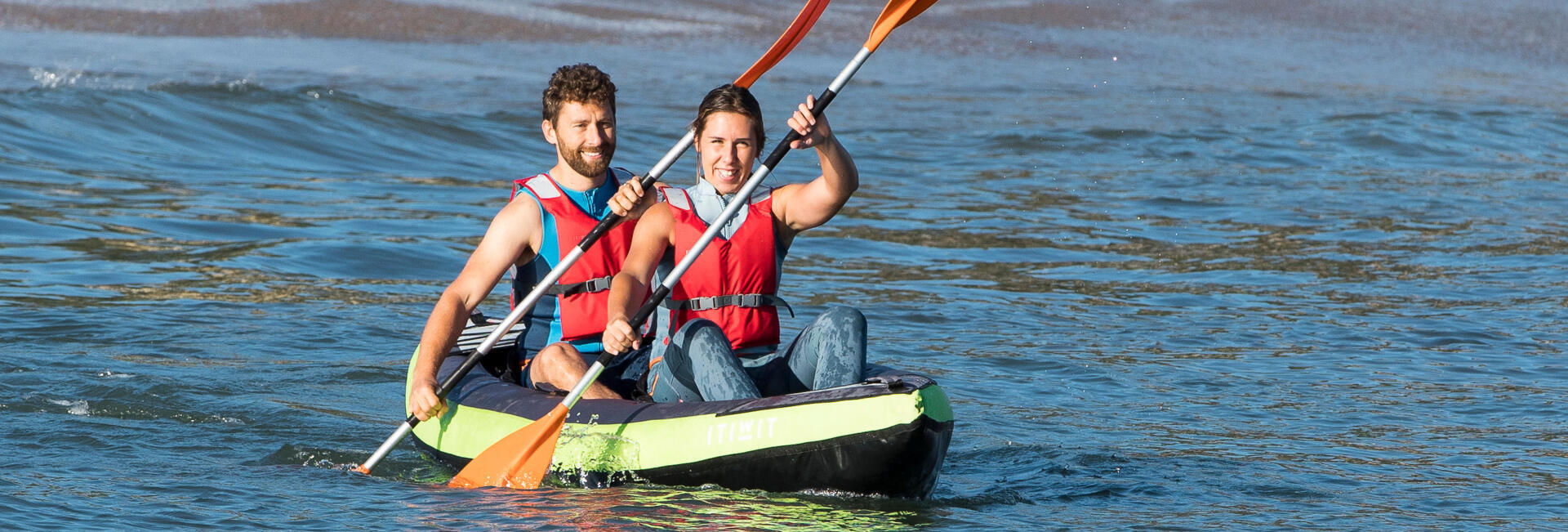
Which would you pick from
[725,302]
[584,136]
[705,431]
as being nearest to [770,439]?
[705,431]

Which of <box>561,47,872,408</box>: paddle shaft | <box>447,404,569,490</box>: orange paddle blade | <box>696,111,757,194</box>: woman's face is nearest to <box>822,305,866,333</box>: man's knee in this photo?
<box>561,47,872,408</box>: paddle shaft

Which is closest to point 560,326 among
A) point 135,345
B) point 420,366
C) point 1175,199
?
point 420,366

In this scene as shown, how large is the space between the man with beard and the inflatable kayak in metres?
0.25

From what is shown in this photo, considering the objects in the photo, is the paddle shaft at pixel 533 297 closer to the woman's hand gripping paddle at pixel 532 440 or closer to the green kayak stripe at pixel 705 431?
the woman's hand gripping paddle at pixel 532 440

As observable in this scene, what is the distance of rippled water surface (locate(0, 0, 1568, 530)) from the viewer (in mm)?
5703

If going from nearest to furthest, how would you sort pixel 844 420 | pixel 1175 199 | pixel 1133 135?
pixel 844 420
pixel 1175 199
pixel 1133 135

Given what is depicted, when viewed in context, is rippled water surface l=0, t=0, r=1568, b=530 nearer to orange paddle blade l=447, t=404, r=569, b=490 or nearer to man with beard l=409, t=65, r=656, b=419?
orange paddle blade l=447, t=404, r=569, b=490

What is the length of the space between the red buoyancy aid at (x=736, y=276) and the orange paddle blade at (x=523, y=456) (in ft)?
1.62

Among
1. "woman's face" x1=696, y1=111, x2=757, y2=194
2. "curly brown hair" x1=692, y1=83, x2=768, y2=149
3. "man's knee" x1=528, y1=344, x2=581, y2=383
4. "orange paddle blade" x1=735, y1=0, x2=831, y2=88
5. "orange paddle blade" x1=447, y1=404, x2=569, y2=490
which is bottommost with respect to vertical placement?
"orange paddle blade" x1=447, y1=404, x2=569, y2=490

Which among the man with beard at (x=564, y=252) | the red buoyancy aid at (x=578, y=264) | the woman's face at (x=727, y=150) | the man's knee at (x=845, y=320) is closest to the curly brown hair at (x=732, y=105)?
the woman's face at (x=727, y=150)

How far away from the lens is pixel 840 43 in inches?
833

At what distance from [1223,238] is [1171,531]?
662cm

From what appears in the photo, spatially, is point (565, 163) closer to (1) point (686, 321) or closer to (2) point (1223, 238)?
(1) point (686, 321)

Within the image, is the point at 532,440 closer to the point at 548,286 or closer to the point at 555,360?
the point at 555,360
